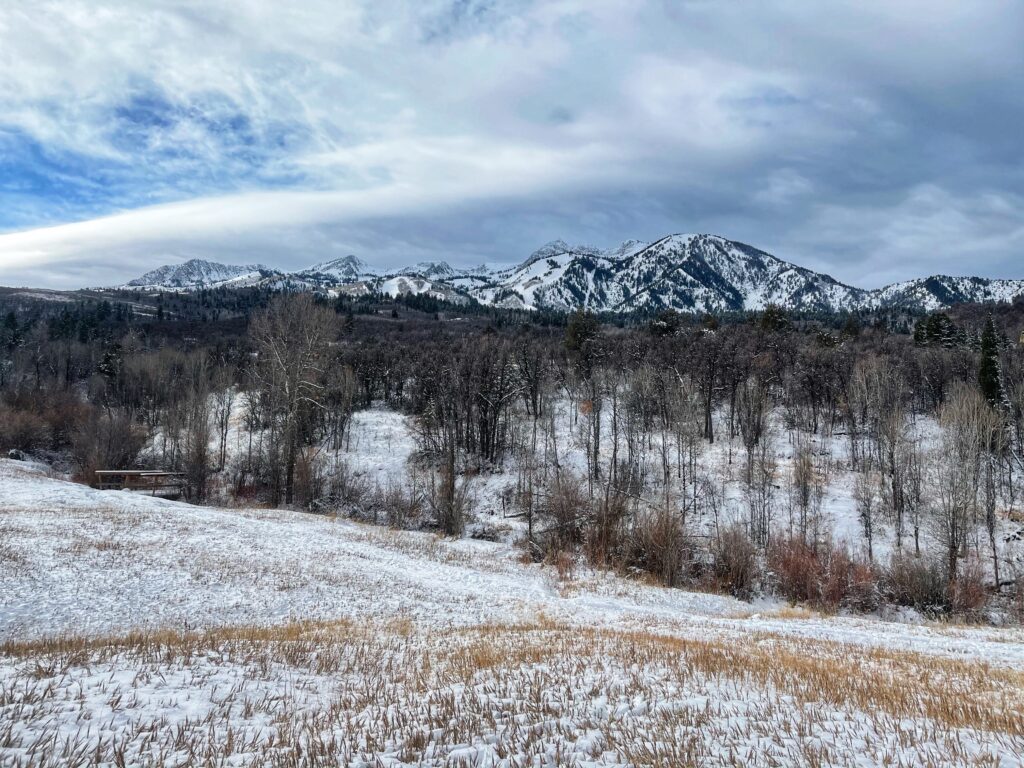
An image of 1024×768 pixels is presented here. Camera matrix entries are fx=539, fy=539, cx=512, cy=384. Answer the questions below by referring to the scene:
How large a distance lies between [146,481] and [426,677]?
47.2 m

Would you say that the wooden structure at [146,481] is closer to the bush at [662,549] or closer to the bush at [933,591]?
the bush at [662,549]

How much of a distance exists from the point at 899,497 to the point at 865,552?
24.5 ft

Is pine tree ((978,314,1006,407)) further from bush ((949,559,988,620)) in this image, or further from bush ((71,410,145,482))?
bush ((71,410,145,482))

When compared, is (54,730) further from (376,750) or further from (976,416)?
(976,416)

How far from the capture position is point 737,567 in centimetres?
3080

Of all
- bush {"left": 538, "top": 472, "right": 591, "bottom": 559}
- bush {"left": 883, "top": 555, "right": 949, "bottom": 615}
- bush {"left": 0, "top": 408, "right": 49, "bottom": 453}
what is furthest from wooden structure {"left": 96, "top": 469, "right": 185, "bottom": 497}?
bush {"left": 883, "top": 555, "right": 949, "bottom": 615}

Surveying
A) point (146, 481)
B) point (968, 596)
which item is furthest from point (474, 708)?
point (146, 481)

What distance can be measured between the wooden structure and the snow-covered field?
2444cm

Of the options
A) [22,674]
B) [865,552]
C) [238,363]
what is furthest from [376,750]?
[238,363]

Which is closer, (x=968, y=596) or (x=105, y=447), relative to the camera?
(x=968, y=596)

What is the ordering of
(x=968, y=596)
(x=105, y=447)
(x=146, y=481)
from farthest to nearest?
1. (x=105, y=447)
2. (x=146, y=481)
3. (x=968, y=596)

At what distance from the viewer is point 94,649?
827 centimetres

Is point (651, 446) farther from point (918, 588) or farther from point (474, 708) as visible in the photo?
point (474, 708)

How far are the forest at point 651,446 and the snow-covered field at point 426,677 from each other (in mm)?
14530
